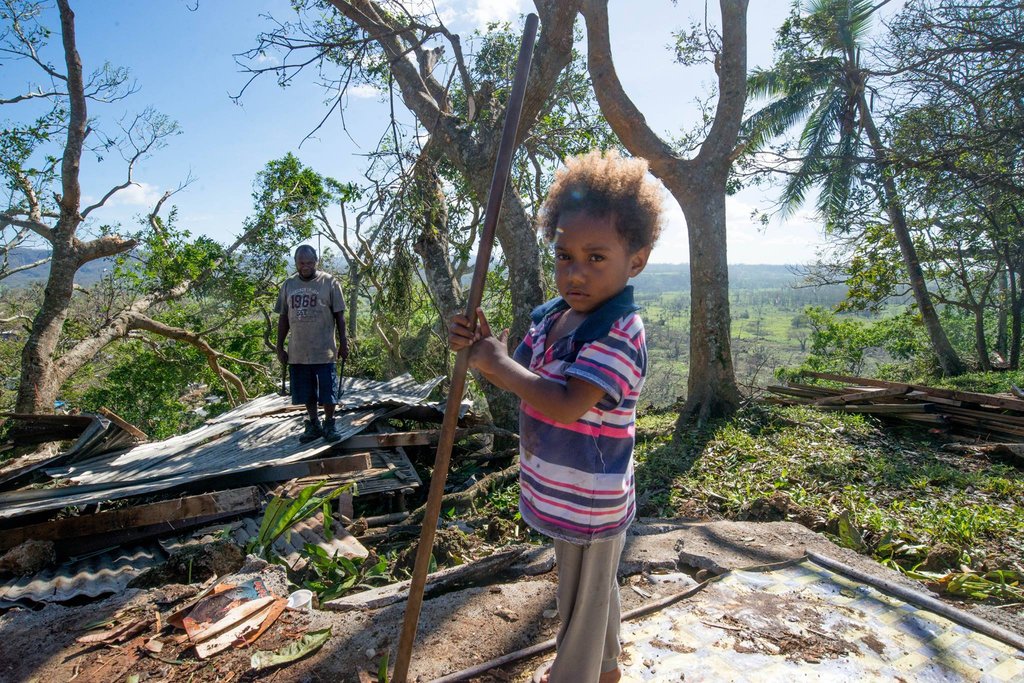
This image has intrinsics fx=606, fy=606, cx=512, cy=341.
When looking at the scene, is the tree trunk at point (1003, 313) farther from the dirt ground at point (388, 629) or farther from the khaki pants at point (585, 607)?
the khaki pants at point (585, 607)

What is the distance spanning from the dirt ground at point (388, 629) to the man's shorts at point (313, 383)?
273cm

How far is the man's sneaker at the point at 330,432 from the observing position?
6.04 m

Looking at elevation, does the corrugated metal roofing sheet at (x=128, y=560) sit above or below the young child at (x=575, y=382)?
below

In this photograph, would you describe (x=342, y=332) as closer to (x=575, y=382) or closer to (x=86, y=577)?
(x=86, y=577)

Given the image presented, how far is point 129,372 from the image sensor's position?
14.0 meters

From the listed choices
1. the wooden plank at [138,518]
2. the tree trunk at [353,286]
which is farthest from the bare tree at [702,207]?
the wooden plank at [138,518]

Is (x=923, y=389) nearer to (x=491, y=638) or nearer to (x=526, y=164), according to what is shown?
(x=526, y=164)

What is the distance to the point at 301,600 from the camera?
290cm

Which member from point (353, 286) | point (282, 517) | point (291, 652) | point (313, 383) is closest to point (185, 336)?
point (353, 286)

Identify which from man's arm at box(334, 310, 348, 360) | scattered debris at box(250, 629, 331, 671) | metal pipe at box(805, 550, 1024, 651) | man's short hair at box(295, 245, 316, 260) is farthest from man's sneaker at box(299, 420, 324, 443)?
metal pipe at box(805, 550, 1024, 651)

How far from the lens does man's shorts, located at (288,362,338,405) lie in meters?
5.75

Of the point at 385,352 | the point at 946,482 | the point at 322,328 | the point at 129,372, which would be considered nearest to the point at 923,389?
the point at 946,482

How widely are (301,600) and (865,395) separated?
7296 mm

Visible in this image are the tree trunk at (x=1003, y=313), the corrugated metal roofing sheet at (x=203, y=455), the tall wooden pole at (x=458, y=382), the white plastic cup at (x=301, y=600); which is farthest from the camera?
the tree trunk at (x=1003, y=313)
